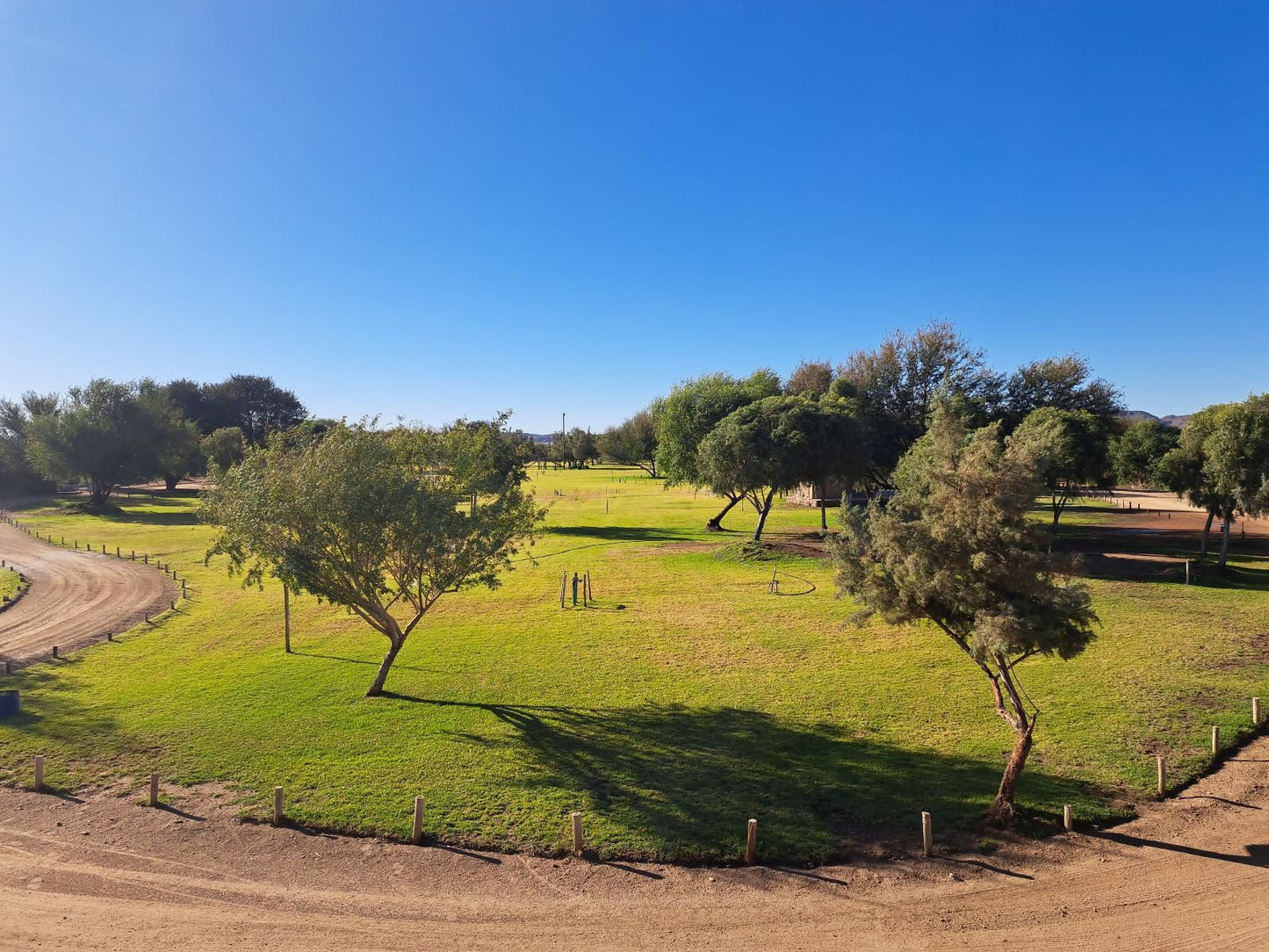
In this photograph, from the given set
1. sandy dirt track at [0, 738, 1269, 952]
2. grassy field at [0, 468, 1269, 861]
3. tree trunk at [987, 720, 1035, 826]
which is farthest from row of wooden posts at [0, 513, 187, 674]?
tree trunk at [987, 720, 1035, 826]

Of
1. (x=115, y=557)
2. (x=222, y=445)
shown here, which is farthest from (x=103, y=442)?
(x=115, y=557)

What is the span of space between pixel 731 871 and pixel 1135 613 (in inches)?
1028

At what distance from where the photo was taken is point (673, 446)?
197 ft

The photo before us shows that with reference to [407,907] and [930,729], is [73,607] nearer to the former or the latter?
[407,907]

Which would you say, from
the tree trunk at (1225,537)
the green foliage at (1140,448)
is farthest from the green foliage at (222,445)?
the tree trunk at (1225,537)

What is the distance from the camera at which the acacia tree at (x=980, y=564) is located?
12.2 metres

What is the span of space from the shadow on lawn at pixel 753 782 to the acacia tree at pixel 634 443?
322ft

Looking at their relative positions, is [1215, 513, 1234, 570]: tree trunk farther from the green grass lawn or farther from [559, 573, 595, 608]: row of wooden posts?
the green grass lawn

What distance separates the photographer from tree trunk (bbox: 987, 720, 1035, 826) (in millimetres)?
13258

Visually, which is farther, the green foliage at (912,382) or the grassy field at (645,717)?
the green foliage at (912,382)

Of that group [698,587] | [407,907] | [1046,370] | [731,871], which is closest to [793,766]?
[731,871]

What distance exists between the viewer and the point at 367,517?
18703mm

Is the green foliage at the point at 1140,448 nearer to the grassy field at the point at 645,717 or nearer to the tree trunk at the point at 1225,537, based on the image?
the tree trunk at the point at 1225,537

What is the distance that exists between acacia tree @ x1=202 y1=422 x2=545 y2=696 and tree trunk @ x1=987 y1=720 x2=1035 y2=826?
1421 cm
